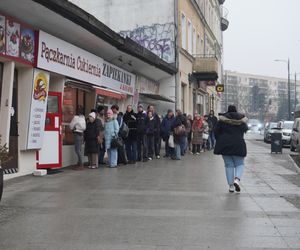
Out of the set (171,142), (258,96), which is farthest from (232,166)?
(258,96)

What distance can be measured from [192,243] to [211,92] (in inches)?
1511

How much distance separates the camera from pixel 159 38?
1027 inches

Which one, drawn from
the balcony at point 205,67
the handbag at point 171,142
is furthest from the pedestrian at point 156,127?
the balcony at point 205,67

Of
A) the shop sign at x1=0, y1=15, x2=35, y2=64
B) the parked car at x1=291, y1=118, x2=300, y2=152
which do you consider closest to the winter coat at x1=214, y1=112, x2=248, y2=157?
the shop sign at x1=0, y1=15, x2=35, y2=64

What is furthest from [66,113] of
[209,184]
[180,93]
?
[180,93]

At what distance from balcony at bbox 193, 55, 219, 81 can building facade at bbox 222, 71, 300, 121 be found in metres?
30.6

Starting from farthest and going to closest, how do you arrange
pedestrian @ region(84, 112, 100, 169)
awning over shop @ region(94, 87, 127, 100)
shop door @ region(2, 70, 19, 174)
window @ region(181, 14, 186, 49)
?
1. window @ region(181, 14, 186, 49)
2. awning over shop @ region(94, 87, 127, 100)
3. pedestrian @ region(84, 112, 100, 169)
4. shop door @ region(2, 70, 19, 174)

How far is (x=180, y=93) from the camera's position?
26.5m

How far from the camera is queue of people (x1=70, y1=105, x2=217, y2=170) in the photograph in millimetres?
13242

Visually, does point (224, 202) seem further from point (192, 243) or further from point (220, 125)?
point (192, 243)

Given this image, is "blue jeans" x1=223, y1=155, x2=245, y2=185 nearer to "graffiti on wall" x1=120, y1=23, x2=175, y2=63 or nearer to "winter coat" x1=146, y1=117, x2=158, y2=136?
"winter coat" x1=146, y1=117, x2=158, y2=136

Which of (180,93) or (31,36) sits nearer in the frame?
(31,36)

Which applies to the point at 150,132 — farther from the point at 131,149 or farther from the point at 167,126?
the point at 167,126

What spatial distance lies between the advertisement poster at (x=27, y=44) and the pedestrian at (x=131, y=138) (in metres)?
4.35
